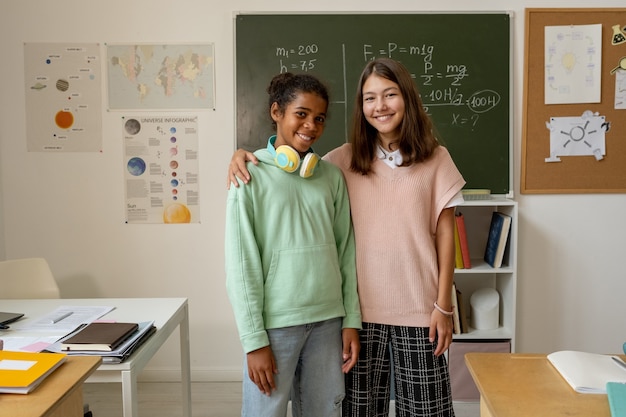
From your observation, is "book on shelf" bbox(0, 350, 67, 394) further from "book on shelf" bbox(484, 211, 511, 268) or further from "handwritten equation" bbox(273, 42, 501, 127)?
"book on shelf" bbox(484, 211, 511, 268)

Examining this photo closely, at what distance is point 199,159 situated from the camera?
2809 mm

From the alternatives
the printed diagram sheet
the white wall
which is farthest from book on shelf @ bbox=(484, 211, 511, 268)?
the printed diagram sheet

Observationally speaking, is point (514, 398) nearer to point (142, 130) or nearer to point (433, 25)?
point (433, 25)

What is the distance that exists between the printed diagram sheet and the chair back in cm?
283

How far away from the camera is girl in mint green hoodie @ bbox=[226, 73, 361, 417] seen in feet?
4.40

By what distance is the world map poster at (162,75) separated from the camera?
9.02 feet

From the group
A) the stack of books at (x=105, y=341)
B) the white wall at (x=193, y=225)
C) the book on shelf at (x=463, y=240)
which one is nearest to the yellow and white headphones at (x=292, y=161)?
the stack of books at (x=105, y=341)

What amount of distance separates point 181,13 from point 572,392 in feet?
8.51

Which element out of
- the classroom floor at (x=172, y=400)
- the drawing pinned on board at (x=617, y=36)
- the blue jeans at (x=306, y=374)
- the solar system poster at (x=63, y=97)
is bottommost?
the classroom floor at (x=172, y=400)

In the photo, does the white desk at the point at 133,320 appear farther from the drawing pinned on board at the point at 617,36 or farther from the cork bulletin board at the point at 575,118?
the drawing pinned on board at the point at 617,36

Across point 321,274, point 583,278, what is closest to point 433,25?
point 583,278

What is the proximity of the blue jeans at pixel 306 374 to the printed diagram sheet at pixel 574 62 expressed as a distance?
6.75 feet

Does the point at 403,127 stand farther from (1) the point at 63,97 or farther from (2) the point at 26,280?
(1) the point at 63,97

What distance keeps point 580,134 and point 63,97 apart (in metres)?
2.91
